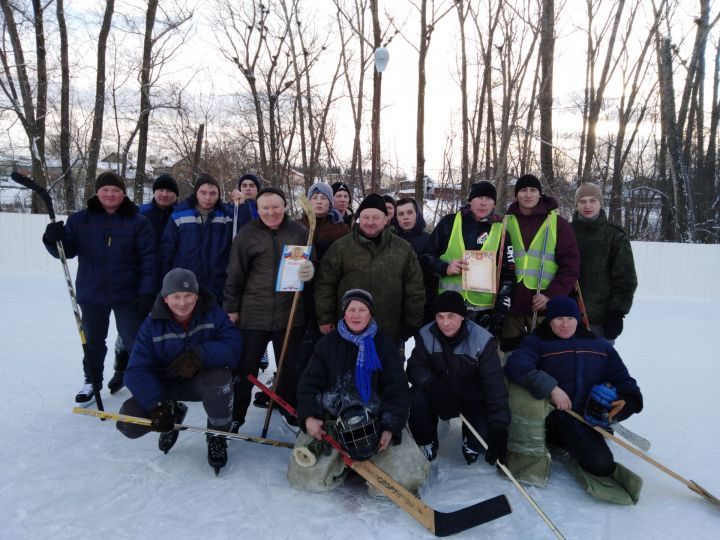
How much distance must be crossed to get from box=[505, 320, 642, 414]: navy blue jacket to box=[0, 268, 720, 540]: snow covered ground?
21.5 inches

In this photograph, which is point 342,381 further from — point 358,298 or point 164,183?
point 164,183

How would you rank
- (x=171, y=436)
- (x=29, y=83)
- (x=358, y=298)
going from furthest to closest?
(x=29, y=83)
(x=171, y=436)
(x=358, y=298)

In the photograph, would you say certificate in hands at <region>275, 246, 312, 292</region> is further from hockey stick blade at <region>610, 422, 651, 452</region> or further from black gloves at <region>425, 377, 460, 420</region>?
hockey stick blade at <region>610, 422, 651, 452</region>

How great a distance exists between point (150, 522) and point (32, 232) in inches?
387

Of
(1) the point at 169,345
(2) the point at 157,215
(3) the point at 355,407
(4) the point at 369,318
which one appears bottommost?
(3) the point at 355,407

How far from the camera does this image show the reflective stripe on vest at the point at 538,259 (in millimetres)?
3258

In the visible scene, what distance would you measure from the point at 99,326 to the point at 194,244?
3.24 feet

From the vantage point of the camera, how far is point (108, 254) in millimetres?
3465

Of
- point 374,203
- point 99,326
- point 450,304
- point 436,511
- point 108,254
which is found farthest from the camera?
point 99,326

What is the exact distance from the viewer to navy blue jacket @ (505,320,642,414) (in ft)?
9.12

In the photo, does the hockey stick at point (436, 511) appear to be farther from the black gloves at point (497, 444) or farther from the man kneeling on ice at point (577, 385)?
the man kneeling on ice at point (577, 385)

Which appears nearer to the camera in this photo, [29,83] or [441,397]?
[441,397]

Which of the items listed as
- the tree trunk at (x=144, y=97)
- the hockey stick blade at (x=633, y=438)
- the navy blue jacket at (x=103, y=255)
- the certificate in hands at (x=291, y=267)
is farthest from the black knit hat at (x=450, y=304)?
the tree trunk at (x=144, y=97)

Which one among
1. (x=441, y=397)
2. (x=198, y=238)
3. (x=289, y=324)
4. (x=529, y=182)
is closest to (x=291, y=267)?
(x=289, y=324)
